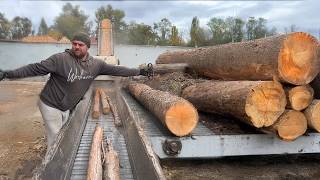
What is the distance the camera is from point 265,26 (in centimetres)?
2848

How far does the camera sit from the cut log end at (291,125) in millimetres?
5691

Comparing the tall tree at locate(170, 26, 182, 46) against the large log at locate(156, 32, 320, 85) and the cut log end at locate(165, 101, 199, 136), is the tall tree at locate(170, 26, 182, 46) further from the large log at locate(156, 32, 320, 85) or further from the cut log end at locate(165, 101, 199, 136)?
the cut log end at locate(165, 101, 199, 136)

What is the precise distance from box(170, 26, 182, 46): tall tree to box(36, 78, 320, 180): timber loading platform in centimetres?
2836

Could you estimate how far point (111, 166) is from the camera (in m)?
4.25

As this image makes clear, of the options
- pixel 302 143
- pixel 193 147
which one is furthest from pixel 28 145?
pixel 302 143

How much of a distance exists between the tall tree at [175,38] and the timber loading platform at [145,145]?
93.1 feet

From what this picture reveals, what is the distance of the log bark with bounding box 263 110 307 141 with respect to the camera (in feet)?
Result: 18.7

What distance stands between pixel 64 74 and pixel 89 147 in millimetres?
978

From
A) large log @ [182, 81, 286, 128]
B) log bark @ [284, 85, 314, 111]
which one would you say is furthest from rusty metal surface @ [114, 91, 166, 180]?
log bark @ [284, 85, 314, 111]

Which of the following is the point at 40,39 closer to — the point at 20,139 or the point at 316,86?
the point at 20,139

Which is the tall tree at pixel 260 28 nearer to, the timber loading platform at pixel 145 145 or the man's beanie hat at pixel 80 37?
the timber loading platform at pixel 145 145

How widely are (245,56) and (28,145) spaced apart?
4510 mm

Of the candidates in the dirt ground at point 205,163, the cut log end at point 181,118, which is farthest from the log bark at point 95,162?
the dirt ground at point 205,163

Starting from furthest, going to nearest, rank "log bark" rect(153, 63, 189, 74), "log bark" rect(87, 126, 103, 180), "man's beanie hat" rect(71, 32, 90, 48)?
"log bark" rect(153, 63, 189, 74)
"man's beanie hat" rect(71, 32, 90, 48)
"log bark" rect(87, 126, 103, 180)
